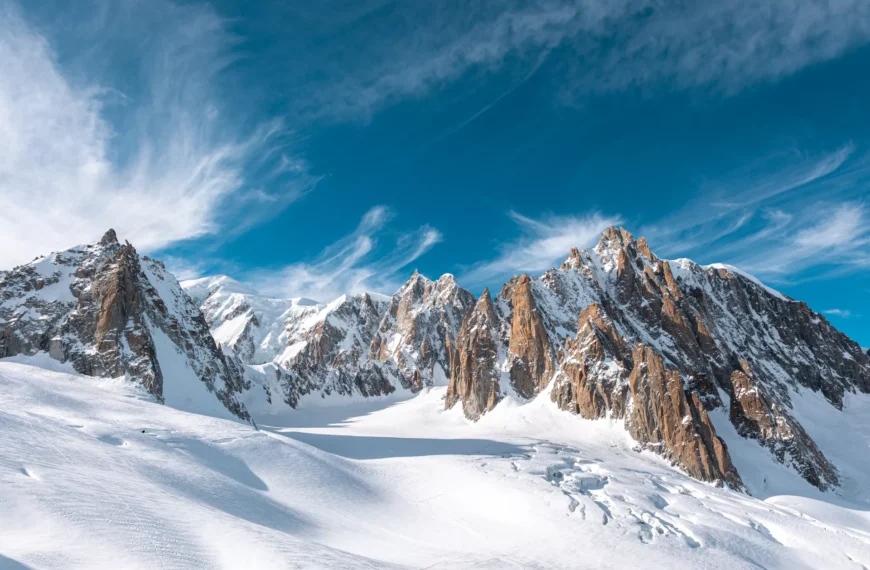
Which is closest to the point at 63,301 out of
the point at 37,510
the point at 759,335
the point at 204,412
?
the point at 204,412

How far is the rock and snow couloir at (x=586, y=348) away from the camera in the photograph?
59.7 metres

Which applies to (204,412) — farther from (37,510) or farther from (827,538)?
(827,538)

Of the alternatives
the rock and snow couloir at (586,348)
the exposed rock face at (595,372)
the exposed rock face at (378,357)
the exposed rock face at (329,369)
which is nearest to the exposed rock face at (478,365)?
the rock and snow couloir at (586,348)

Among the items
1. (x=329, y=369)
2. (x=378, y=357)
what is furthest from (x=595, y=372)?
(x=378, y=357)

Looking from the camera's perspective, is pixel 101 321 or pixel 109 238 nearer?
pixel 101 321

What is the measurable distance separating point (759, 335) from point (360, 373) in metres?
111

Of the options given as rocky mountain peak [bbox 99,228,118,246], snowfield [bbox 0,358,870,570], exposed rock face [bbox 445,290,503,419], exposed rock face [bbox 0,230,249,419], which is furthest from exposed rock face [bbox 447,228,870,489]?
rocky mountain peak [bbox 99,228,118,246]

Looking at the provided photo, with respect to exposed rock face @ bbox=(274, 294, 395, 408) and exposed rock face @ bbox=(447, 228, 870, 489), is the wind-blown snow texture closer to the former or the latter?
exposed rock face @ bbox=(447, 228, 870, 489)

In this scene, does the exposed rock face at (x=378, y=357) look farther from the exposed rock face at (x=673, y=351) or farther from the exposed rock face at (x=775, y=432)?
the exposed rock face at (x=775, y=432)

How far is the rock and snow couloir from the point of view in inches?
2349

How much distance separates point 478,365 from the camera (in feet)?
307

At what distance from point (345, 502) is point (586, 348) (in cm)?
5212

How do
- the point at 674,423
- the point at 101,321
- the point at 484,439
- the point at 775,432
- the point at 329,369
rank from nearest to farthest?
1. the point at 674,423
2. the point at 101,321
3. the point at 484,439
4. the point at 775,432
5. the point at 329,369

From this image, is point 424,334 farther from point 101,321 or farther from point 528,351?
point 101,321
